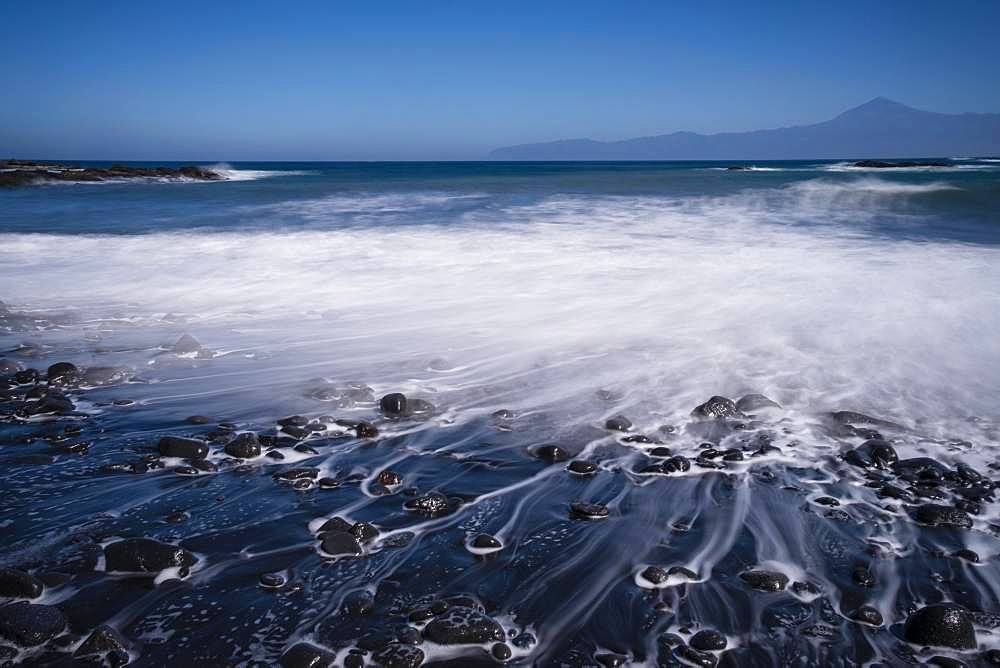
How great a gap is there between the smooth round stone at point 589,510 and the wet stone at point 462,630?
908 mm

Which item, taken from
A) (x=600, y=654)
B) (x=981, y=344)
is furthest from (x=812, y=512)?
(x=981, y=344)

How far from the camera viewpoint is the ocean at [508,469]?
244 cm

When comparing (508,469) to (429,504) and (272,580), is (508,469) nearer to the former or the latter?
(429,504)

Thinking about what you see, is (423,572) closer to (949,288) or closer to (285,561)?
(285,561)

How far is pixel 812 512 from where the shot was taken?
3248 millimetres

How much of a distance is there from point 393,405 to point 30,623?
7.91 feet

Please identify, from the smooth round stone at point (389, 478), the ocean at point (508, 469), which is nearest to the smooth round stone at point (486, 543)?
the ocean at point (508, 469)

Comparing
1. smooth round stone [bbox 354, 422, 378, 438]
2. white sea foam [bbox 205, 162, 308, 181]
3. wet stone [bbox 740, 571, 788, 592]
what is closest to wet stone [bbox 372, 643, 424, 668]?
wet stone [bbox 740, 571, 788, 592]

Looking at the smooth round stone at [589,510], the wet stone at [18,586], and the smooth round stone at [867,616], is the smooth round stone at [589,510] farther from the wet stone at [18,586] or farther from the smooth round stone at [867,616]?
the wet stone at [18,586]

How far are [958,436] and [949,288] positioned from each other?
553 centimetres

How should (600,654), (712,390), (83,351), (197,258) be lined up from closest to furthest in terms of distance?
(600,654), (712,390), (83,351), (197,258)

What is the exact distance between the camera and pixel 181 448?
3719mm

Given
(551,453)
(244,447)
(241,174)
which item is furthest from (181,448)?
(241,174)

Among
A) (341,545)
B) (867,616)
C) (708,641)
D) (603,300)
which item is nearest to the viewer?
(708,641)
